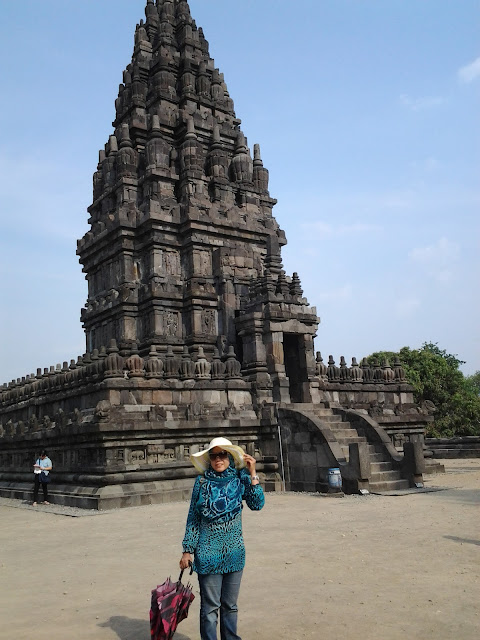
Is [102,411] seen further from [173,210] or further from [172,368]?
[173,210]

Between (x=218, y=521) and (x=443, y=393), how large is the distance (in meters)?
47.7

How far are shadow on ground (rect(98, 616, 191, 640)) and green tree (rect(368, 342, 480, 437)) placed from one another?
41705mm

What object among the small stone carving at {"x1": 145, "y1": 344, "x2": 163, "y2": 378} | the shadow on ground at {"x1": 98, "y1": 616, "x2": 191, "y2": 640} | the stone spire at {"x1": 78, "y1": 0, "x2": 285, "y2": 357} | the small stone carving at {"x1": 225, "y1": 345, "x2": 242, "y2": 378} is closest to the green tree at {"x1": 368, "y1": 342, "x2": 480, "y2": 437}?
the stone spire at {"x1": 78, "y1": 0, "x2": 285, "y2": 357}

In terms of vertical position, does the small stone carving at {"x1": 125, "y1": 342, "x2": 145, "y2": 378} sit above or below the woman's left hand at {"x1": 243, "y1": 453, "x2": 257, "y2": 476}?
above

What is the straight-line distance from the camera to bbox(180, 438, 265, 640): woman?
205 inches

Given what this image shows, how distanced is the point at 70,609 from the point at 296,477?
12.8 metres

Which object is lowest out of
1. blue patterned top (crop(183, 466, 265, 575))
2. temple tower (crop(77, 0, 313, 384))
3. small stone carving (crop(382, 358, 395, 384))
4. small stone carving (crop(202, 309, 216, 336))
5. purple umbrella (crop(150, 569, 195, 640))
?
purple umbrella (crop(150, 569, 195, 640))

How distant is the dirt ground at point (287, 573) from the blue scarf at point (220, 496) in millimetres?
1360

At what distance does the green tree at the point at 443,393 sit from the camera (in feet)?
155

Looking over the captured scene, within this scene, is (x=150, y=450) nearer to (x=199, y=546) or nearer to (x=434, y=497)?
(x=434, y=497)

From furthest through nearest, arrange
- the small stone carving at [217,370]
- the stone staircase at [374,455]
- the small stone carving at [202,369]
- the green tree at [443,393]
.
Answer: the green tree at [443,393], the small stone carving at [217,370], the small stone carving at [202,369], the stone staircase at [374,455]

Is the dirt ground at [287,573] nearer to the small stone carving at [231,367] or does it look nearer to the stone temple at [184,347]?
the stone temple at [184,347]

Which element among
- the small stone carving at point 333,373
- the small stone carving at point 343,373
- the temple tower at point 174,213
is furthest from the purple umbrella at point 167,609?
the small stone carving at point 343,373

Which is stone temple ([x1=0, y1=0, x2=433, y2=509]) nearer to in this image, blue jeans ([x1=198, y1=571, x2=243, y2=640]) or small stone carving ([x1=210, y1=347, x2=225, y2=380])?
small stone carving ([x1=210, y1=347, x2=225, y2=380])
